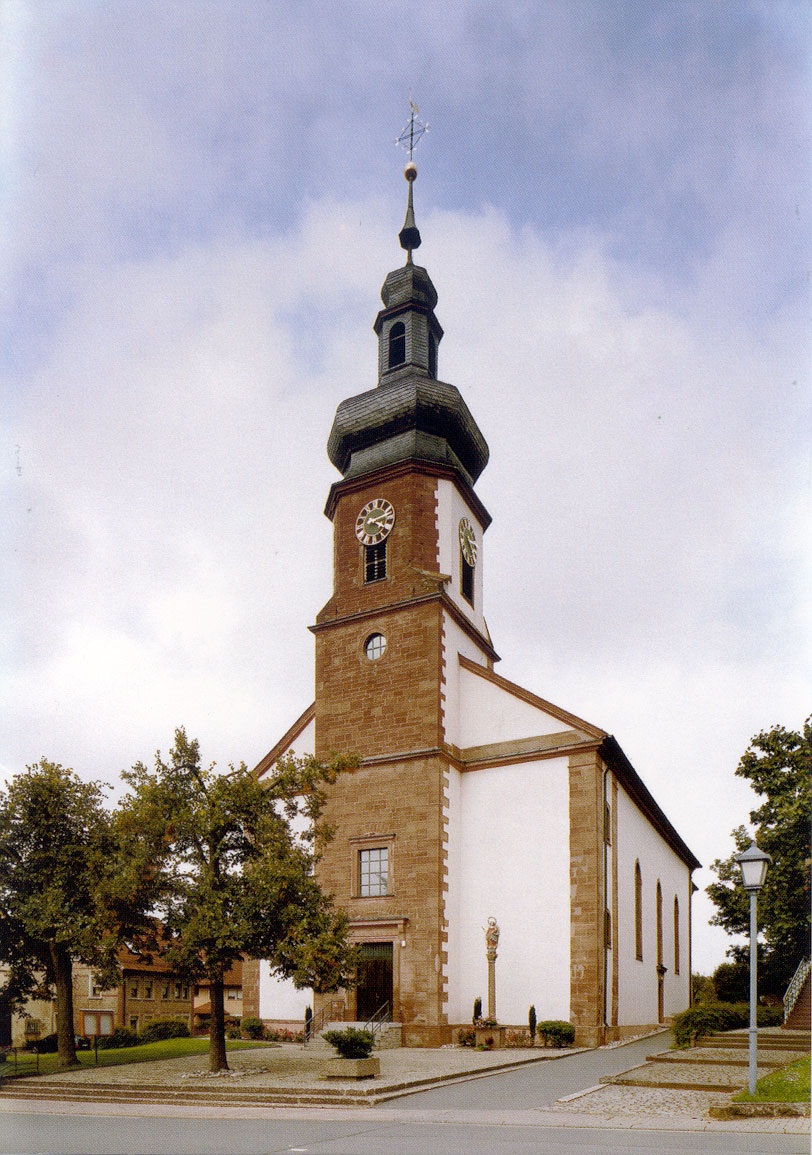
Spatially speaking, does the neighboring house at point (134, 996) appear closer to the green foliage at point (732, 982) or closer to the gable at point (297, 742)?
the gable at point (297, 742)

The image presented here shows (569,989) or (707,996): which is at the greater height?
(569,989)

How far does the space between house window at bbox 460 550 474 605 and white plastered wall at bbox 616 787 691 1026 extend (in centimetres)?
825

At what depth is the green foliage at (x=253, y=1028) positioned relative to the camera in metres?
32.2

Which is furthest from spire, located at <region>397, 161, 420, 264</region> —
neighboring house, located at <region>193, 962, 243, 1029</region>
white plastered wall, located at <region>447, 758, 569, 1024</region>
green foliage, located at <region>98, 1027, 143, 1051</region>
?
neighboring house, located at <region>193, 962, 243, 1029</region>

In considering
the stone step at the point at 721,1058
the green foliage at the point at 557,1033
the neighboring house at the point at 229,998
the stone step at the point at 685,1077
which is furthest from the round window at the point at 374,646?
the neighboring house at the point at 229,998

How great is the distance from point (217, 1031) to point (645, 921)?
2146cm

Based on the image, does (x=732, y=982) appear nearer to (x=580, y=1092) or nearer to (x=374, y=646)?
(x=374, y=646)

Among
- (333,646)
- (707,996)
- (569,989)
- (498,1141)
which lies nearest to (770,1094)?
(498,1141)

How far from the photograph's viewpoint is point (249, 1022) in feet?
106

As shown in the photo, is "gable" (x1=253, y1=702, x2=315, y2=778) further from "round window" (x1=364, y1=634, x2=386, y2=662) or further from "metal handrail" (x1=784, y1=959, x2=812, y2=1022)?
"metal handrail" (x1=784, y1=959, x2=812, y2=1022)

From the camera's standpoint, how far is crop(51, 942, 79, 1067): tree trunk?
964 inches

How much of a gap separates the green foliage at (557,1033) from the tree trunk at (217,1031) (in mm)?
9327

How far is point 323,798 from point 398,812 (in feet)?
24.9

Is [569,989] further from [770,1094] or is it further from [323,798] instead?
[770,1094]
